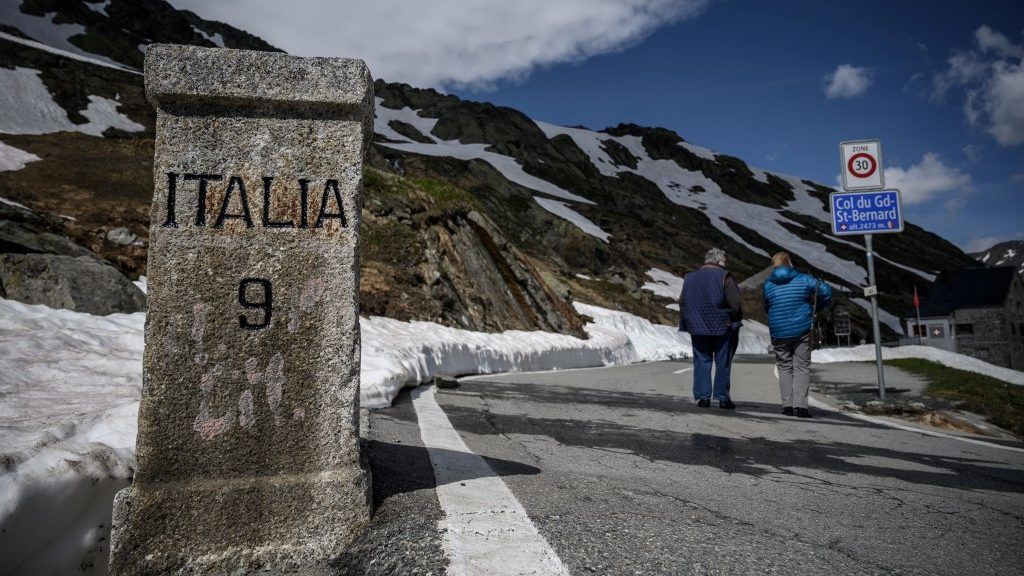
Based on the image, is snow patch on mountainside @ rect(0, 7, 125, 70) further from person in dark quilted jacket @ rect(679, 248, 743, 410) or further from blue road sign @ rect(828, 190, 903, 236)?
blue road sign @ rect(828, 190, 903, 236)

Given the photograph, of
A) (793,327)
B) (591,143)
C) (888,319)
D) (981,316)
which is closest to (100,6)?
(591,143)

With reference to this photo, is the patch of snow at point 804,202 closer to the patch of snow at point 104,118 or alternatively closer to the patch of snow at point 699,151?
the patch of snow at point 699,151

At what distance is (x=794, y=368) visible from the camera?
6543 mm

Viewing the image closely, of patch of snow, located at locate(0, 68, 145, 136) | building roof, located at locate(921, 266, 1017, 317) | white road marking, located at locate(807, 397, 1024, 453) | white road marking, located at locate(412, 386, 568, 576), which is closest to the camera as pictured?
white road marking, located at locate(412, 386, 568, 576)

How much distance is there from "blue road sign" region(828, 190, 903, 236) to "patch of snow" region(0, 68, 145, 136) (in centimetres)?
3696

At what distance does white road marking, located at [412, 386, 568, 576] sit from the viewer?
1.76 m

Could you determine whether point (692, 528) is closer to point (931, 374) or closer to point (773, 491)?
point (773, 491)

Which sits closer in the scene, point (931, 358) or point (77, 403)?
point (77, 403)

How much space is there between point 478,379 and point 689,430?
17.6 ft

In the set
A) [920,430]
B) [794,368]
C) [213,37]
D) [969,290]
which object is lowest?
[920,430]

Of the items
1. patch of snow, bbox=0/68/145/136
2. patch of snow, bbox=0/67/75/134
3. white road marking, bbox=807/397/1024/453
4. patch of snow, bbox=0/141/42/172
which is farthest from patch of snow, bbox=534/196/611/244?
white road marking, bbox=807/397/1024/453

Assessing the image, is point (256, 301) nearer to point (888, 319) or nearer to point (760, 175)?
point (888, 319)

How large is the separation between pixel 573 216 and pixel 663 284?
1444 cm

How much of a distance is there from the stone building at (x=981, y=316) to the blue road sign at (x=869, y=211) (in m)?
60.2
